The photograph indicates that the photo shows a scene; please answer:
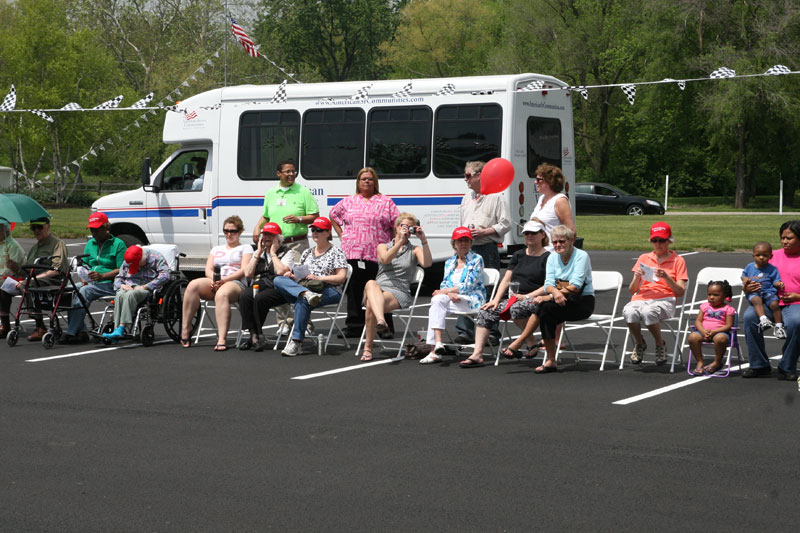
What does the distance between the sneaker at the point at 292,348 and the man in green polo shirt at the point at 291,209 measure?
2.19 metres

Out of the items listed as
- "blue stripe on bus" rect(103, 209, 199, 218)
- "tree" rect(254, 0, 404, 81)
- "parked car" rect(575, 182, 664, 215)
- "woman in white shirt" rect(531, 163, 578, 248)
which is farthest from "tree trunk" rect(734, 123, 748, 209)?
"woman in white shirt" rect(531, 163, 578, 248)

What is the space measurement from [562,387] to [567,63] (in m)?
48.1

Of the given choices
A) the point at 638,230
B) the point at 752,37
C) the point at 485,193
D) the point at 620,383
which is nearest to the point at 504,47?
the point at 752,37

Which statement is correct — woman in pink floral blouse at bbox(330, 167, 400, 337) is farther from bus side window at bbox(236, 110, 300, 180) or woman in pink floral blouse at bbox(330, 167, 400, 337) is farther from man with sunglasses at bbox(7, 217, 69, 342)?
bus side window at bbox(236, 110, 300, 180)

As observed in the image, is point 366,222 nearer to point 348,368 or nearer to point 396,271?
point 396,271

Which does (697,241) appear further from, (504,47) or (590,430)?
(504,47)

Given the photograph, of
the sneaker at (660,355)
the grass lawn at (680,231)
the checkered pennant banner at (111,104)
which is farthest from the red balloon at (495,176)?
the grass lawn at (680,231)

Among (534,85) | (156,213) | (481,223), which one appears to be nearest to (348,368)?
(481,223)

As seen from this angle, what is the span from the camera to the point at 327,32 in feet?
253

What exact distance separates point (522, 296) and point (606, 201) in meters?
35.0

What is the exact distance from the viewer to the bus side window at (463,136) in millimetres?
16584

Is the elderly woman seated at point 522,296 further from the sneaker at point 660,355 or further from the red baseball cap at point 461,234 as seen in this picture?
the sneaker at point 660,355

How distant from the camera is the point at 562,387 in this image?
916 centimetres

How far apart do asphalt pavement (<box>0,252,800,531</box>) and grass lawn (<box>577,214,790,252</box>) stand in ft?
53.6
